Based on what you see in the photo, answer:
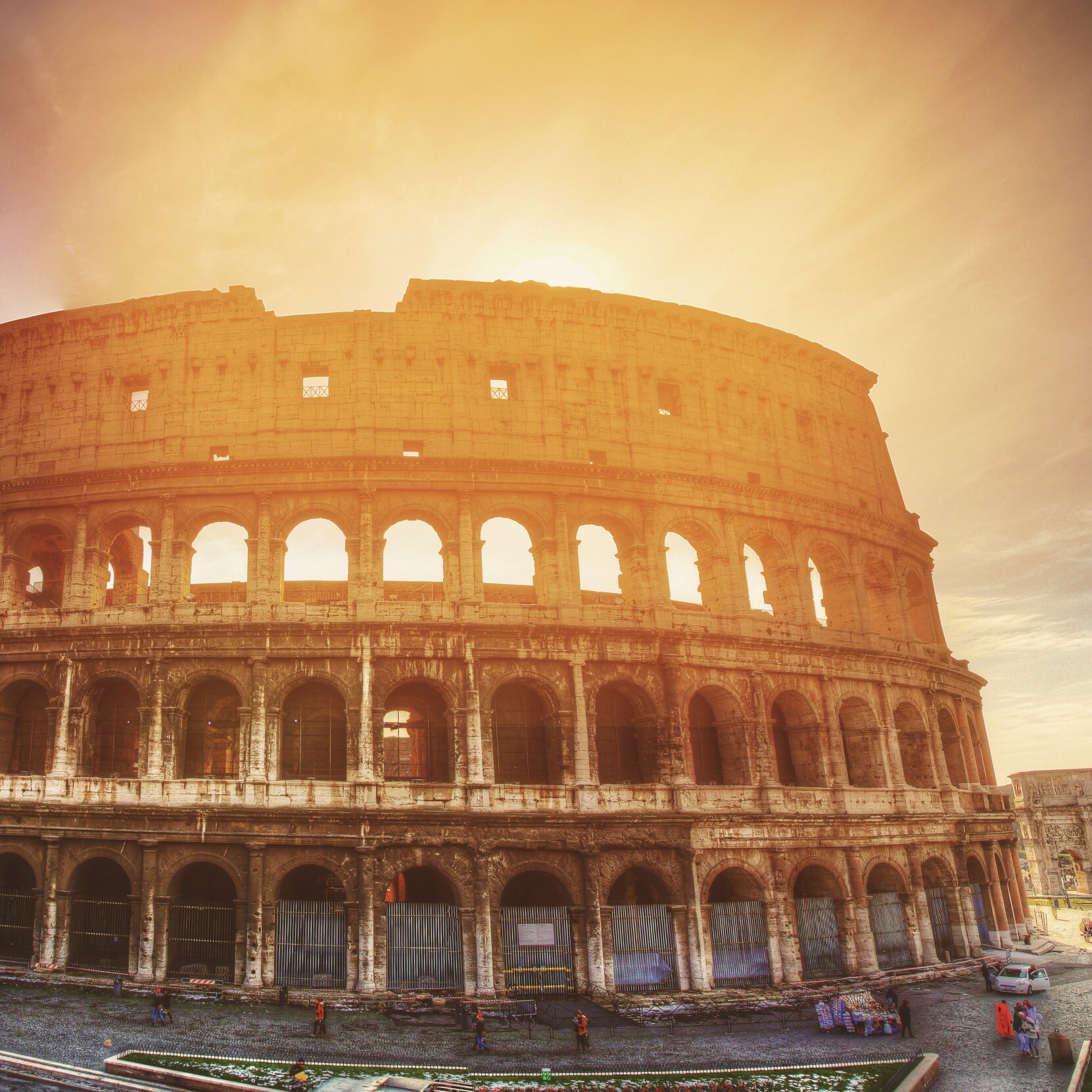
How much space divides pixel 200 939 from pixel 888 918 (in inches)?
773

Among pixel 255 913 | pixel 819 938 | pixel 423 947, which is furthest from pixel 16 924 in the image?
pixel 819 938

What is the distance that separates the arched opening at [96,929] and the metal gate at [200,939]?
126cm

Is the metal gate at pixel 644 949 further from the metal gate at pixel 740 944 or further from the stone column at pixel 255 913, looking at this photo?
the stone column at pixel 255 913

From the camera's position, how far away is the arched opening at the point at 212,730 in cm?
2345

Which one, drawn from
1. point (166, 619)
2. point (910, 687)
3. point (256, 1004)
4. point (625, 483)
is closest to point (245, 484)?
point (166, 619)

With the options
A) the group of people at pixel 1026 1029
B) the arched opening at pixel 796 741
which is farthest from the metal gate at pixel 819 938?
the group of people at pixel 1026 1029

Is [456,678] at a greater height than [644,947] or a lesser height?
greater

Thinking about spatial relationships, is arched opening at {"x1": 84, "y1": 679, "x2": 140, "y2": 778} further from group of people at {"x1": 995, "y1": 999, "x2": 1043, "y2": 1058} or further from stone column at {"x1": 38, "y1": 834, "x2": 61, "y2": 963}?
group of people at {"x1": 995, "y1": 999, "x2": 1043, "y2": 1058}

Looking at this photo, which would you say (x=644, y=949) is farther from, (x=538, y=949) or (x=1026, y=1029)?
(x=1026, y=1029)

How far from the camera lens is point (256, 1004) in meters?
20.0

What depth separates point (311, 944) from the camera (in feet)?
69.3

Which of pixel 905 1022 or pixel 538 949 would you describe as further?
pixel 538 949

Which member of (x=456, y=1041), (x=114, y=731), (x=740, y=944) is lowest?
(x=456, y=1041)

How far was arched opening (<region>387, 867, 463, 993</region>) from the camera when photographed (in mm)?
20828
